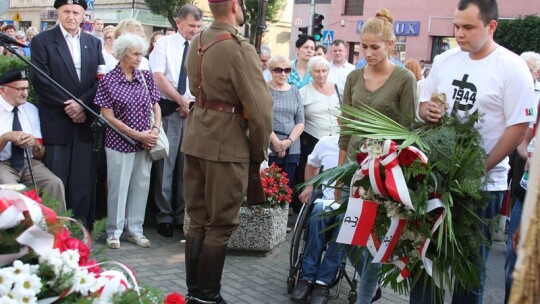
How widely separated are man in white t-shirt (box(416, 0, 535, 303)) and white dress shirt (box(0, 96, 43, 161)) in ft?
11.6

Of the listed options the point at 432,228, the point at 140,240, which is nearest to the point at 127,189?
the point at 140,240

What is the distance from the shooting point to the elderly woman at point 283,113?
7727mm

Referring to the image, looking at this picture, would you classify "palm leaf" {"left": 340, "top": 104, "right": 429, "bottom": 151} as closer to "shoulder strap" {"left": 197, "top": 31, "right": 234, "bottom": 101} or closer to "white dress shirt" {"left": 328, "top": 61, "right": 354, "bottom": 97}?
"shoulder strap" {"left": 197, "top": 31, "right": 234, "bottom": 101}

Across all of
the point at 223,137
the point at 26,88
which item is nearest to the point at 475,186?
the point at 223,137

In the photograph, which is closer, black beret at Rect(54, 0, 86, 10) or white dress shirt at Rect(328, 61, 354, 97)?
black beret at Rect(54, 0, 86, 10)

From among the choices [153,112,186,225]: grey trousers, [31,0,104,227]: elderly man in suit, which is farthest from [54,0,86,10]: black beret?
[153,112,186,225]: grey trousers

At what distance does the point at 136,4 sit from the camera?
4372 centimetres

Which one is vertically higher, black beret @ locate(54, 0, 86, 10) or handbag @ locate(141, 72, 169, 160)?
black beret @ locate(54, 0, 86, 10)

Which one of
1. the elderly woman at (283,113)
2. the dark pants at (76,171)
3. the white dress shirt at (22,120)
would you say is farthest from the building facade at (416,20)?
the white dress shirt at (22,120)

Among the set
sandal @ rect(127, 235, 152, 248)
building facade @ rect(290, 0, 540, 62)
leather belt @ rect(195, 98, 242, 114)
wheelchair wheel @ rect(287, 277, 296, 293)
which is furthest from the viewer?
building facade @ rect(290, 0, 540, 62)

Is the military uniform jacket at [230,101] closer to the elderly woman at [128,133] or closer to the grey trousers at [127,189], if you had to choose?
the elderly woman at [128,133]

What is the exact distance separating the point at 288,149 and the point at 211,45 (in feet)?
→ 11.6

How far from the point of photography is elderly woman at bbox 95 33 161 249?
20.9 ft

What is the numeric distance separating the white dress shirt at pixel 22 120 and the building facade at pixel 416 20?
25.5m
